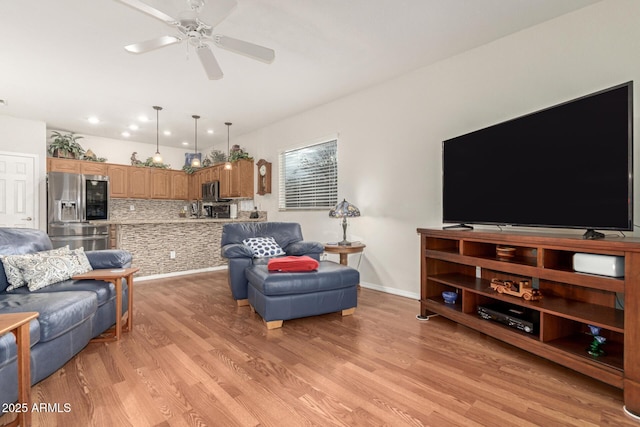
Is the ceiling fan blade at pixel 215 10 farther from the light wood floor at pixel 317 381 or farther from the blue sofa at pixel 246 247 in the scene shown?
the light wood floor at pixel 317 381

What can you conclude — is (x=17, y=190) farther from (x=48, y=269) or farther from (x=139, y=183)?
(x=48, y=269)

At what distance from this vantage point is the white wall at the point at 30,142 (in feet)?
17.1

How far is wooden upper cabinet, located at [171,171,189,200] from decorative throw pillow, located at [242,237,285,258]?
454cm

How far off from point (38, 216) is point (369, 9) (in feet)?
21.3

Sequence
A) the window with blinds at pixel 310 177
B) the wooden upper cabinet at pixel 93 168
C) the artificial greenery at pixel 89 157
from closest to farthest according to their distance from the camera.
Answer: the window with blinds at pixel 310 177 → the wooden upper cabinet at pixel 93 168 → the artificial greenery at pixel 89 157

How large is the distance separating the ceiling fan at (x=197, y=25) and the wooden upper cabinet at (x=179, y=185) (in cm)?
545

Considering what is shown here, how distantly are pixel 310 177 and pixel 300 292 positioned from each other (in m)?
2.75

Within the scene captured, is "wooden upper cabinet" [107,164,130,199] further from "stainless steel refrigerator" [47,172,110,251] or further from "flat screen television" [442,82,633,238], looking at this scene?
"flat screen television" [442,82,633,238]

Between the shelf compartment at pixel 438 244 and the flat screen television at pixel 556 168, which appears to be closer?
the flat screen television at pixel 556 168

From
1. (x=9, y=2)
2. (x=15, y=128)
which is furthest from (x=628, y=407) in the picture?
(x=15, y=128)

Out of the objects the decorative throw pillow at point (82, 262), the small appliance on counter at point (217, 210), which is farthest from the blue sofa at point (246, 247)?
the small appliance on counter at point (217, 210)

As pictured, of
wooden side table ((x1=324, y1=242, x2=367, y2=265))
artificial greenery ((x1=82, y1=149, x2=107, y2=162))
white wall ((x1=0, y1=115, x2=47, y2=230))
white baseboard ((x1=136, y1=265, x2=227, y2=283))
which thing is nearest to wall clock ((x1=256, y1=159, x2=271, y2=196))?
white baseboard ((x1=136, y1=265, x2=227, y2=283))

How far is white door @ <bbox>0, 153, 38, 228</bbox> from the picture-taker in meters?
5.19

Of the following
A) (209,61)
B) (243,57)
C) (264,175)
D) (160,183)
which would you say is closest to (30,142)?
(160,183)
